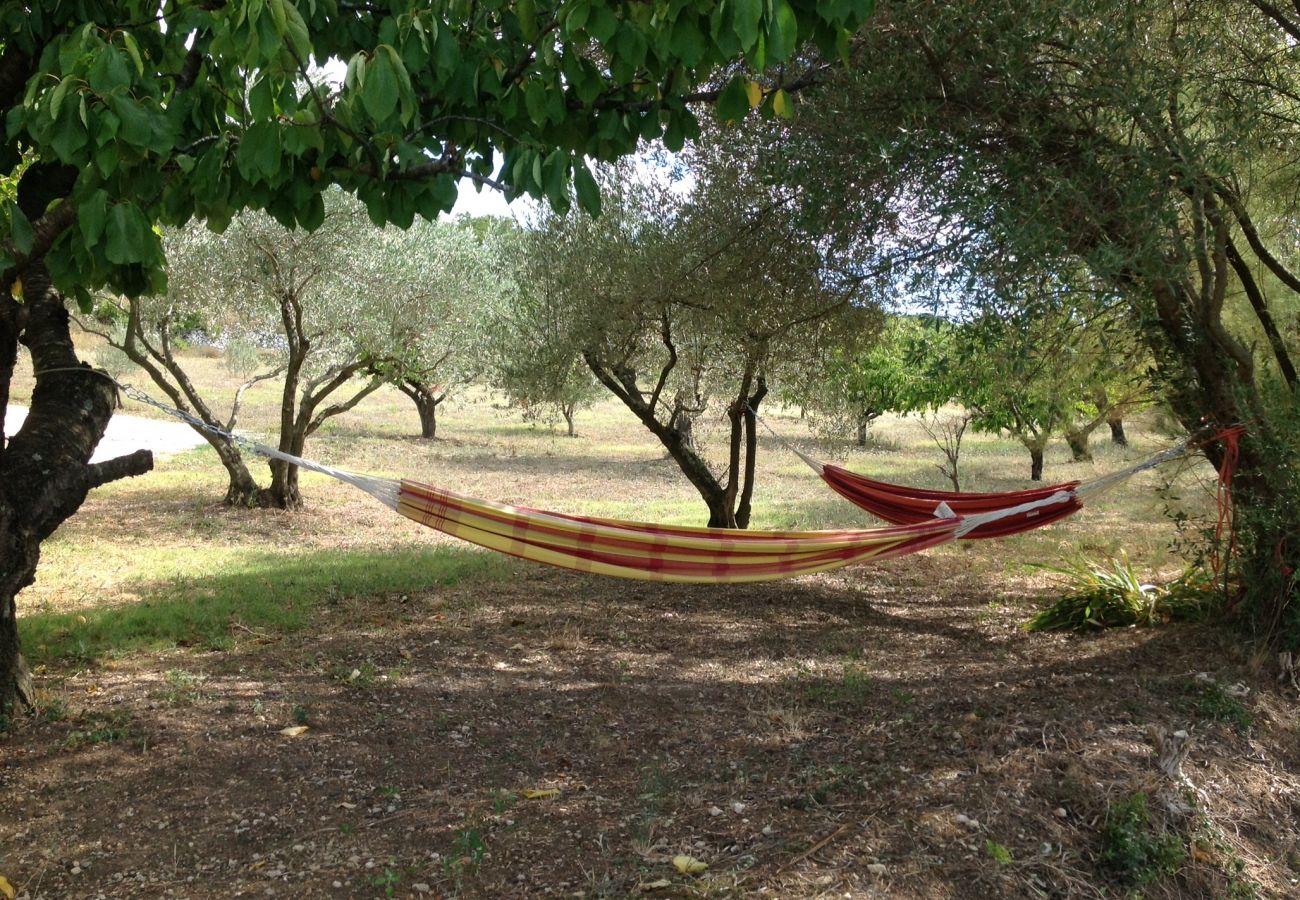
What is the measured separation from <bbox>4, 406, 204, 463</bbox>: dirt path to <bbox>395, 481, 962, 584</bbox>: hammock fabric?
10.0 meters

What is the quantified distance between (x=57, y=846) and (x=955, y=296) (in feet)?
12.6

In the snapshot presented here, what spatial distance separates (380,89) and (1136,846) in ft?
9.72

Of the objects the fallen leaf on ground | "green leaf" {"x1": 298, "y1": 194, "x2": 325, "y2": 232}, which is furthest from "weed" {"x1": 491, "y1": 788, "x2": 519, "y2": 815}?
"green leaf" {"x1": 298, "y1": 194, "x2": 325, "y2": 232}

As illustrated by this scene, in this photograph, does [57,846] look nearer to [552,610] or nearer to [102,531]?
[552,610]

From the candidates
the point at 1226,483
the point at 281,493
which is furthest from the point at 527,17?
the point at 281,493

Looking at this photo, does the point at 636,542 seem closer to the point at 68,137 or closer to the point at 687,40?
the point at 687,40

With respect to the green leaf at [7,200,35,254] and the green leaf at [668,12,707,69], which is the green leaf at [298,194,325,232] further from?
the green leaf at [668,12,707,69]

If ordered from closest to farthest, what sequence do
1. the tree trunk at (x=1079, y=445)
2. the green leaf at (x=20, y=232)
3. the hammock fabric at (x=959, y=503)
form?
1. the green leaf at (x=20, y=232)
2. the hammock fabric at (x=959, y=503)
3. the tree trunk at (x=1079, y=445)

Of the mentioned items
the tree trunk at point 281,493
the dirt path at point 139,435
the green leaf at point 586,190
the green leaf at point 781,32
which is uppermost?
the green leaf at point 781,32

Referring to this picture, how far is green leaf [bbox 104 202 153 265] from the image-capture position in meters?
2.66

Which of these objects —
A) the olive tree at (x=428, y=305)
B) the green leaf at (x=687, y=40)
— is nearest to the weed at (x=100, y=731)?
the green leaf at (x=687, y=40)

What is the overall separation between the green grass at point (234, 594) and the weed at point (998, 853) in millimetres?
4077

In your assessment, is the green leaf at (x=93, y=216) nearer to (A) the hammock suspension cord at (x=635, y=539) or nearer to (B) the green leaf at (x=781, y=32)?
(B) the green leaf at (x=781, y=32)

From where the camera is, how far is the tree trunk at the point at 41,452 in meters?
3.85
